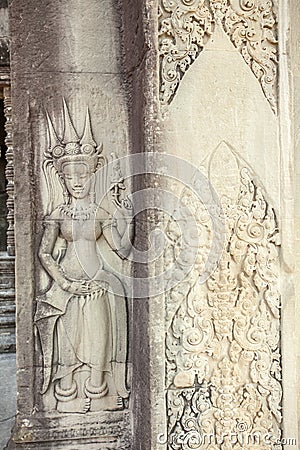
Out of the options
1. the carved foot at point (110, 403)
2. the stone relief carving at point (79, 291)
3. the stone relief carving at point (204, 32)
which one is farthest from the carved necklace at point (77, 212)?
the carved foot at point (110, 403)

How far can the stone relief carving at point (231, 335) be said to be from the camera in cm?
254

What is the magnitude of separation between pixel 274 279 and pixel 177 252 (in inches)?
21.9

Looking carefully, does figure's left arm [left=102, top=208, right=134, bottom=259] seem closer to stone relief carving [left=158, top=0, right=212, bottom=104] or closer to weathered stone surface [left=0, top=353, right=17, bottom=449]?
stone relief carving [left=158, top=0, right=212, bottom=104]

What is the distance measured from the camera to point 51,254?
9.61ft

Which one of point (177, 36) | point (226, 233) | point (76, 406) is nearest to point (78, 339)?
point (76, 406)

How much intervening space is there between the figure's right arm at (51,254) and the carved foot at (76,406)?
69cm

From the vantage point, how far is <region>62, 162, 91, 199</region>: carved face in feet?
9.57

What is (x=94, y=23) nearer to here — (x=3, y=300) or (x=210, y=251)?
(x=210, y=251)

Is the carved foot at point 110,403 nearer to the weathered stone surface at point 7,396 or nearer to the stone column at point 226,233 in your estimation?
the stone column at point 226,233

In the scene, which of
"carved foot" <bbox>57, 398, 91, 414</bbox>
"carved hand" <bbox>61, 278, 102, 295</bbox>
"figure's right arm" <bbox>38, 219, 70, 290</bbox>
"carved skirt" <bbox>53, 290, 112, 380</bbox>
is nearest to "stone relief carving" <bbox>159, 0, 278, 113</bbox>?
"figure's right arm" <bbox>38, 219, 70, 290</bbox>

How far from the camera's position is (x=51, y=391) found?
9.61 feet

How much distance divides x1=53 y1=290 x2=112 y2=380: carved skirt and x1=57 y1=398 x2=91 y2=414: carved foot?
0.57ft

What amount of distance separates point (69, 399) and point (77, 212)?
3.72 ft

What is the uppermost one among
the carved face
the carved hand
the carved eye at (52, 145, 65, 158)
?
the carved eye at (52, 145, 65, 158)
